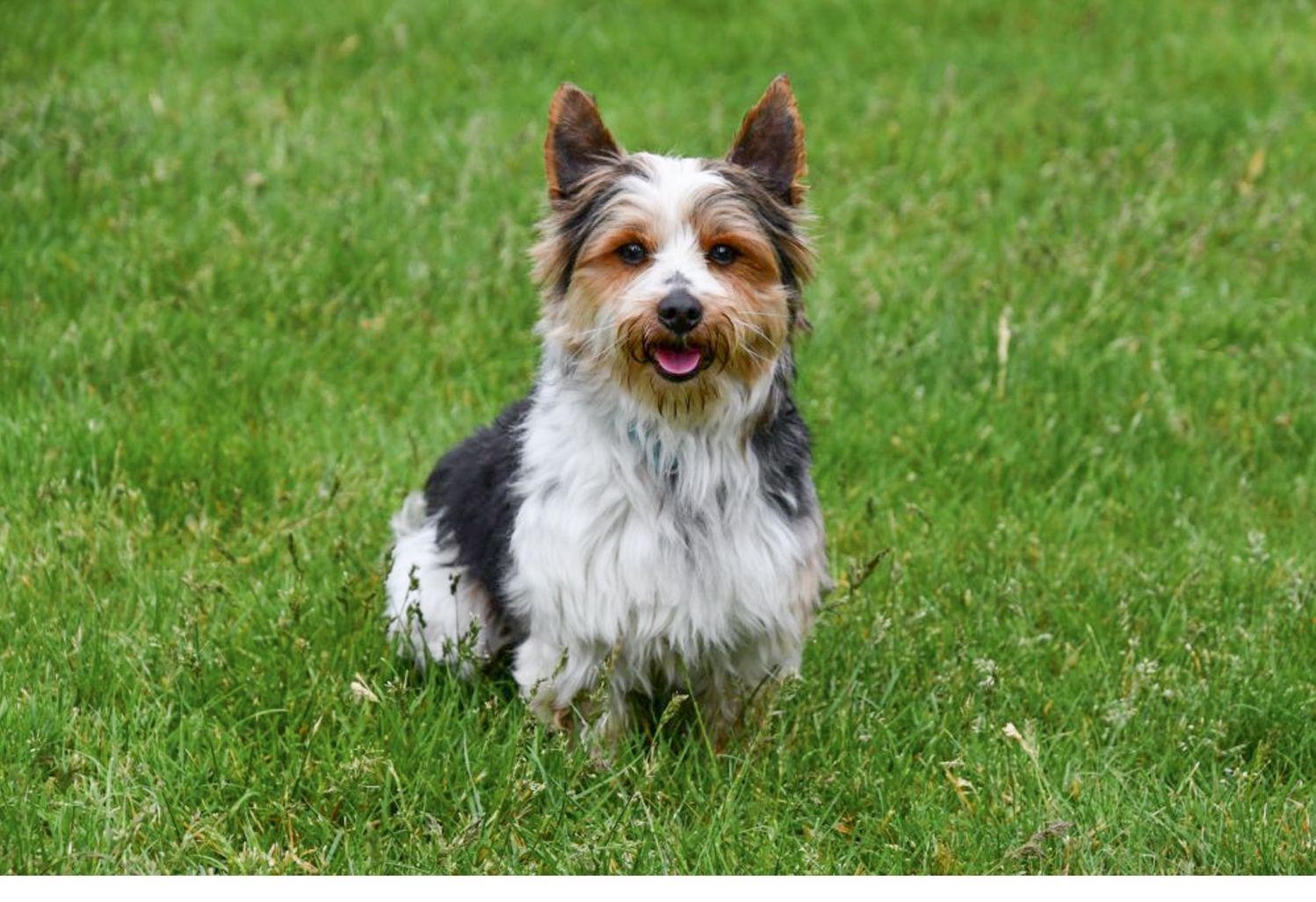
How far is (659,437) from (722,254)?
1.56 ft

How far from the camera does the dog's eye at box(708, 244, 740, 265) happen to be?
4.19 meters

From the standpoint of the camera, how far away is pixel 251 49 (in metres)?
9.12

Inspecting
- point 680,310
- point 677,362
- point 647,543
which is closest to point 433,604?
point 647,543

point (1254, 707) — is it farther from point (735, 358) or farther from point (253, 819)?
point (253, 819)

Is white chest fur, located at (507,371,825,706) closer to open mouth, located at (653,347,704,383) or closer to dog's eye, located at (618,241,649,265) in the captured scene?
open mouth, located at (653,347,704,383)

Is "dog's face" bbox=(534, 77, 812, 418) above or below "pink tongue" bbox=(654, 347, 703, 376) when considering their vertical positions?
above

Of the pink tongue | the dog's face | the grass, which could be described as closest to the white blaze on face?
the dog's face

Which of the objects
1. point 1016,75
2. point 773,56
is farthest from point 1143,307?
point 773,56

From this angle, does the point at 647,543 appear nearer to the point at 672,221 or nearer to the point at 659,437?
the point at 659,437

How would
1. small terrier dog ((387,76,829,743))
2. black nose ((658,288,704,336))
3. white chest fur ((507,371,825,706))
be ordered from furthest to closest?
1. white chest fur ((507,371,825,706))
2. small terrier dog ((387,76,829,743))
3. black nose ((658,288,704,336))

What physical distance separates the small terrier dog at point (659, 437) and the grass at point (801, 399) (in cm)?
22

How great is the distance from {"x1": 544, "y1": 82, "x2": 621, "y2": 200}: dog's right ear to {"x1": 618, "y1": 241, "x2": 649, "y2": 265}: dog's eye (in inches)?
10.7

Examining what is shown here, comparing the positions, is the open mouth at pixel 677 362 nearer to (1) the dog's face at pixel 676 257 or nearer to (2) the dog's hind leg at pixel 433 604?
(1) the dog's face at pixel 676 257

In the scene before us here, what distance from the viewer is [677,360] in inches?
163
